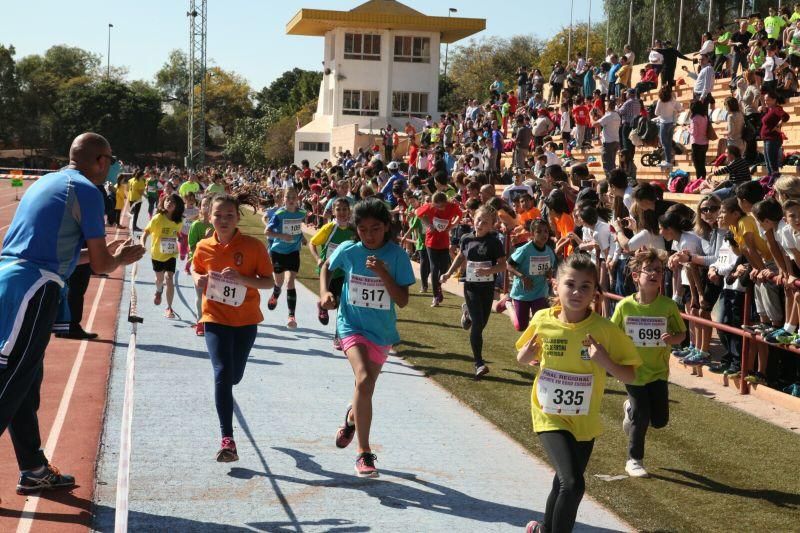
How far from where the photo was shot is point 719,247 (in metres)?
11.0

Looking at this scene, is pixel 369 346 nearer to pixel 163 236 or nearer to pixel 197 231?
pixel 197 231

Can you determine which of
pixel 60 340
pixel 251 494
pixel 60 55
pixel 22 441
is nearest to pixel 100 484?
pixel 22 441

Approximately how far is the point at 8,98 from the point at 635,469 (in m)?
110

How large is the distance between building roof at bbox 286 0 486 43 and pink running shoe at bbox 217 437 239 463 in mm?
60473

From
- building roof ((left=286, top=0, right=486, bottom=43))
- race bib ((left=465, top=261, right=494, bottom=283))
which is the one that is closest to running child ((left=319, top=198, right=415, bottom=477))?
race bib ((left=465, top=261, right=494, bottom=283))

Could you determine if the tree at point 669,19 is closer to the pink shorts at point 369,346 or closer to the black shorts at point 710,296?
the black shorts at point 710,296

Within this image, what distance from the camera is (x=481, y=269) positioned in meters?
10.7

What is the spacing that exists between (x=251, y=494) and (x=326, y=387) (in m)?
3.79

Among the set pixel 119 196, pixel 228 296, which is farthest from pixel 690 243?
pixel 119 196

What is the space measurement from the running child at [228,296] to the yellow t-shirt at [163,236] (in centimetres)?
655

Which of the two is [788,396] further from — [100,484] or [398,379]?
[100,484]

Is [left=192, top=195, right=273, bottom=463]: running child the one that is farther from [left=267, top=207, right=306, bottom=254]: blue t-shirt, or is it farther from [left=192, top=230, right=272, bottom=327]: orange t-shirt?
[left=267, top=207, right=306, bottom=254]: blue t-shirt

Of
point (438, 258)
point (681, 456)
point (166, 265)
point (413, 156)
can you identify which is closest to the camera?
point (681, 456)

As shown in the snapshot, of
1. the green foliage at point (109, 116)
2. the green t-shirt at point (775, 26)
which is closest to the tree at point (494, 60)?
the green foliage at point (109, 116)
